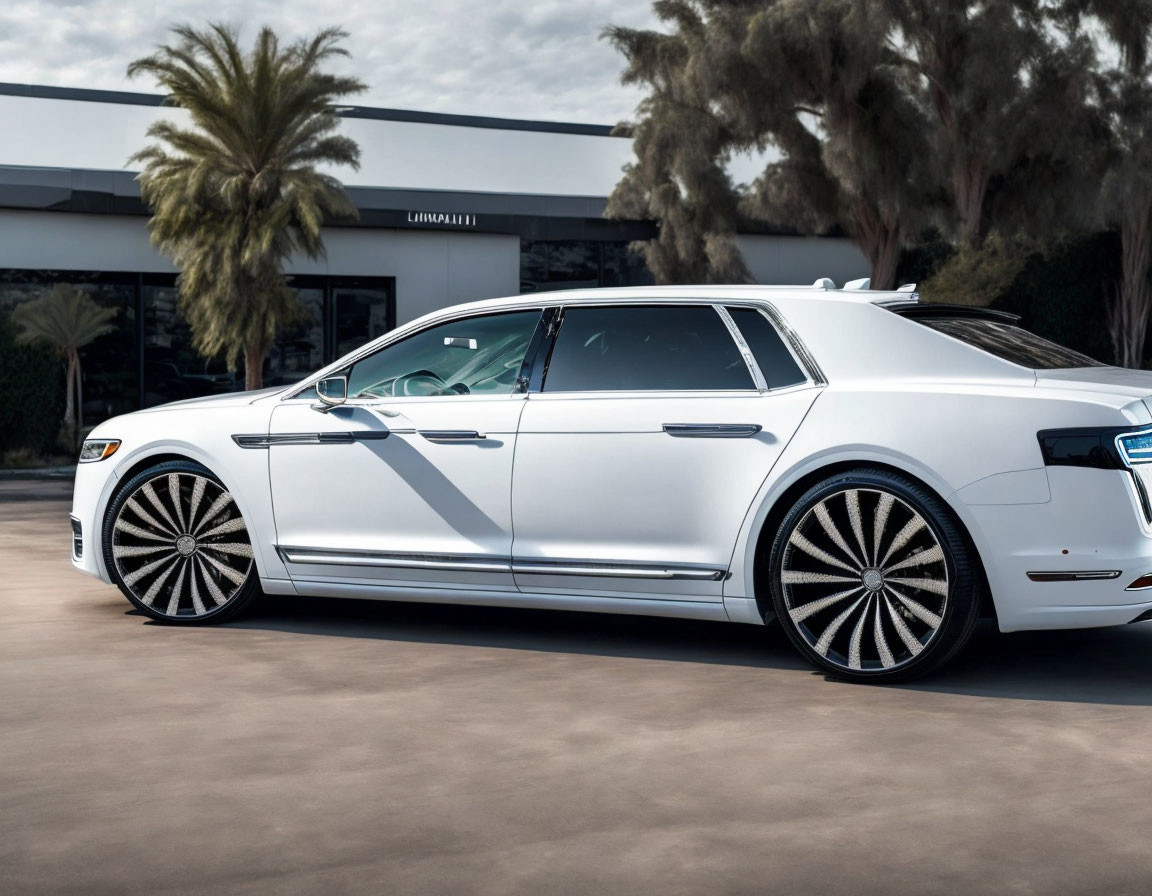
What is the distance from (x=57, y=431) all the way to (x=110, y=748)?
1760cm

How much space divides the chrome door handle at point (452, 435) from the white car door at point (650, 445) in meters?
0.23

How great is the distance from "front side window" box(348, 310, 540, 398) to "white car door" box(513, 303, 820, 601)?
257 mm

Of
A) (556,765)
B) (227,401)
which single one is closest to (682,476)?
(556,765)

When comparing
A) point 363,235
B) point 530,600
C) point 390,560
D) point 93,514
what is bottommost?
point 530,600

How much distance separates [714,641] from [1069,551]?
194 centimetres

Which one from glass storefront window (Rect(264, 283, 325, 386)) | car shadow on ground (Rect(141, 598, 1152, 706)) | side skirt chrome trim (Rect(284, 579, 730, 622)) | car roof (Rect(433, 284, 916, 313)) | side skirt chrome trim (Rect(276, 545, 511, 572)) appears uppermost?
glass storefront window (Rect(264, 283, 325, 386))

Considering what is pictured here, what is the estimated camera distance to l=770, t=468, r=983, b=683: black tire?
592 cm

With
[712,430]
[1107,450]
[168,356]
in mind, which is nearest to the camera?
[1107,450]

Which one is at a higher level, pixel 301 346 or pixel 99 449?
pixel 301 346

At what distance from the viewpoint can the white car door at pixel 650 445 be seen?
6355 millimetres

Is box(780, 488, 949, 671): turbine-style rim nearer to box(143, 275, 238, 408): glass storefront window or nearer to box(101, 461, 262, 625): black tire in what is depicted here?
box(101, 461, 262, 625): black tire

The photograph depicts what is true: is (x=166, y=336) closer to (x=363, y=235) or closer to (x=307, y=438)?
(x=363, y=235)

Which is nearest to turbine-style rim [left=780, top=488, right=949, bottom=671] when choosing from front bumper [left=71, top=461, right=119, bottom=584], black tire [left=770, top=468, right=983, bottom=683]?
black tire [left=770, top=468, right=983, bottom=683]

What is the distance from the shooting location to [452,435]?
693 cm
